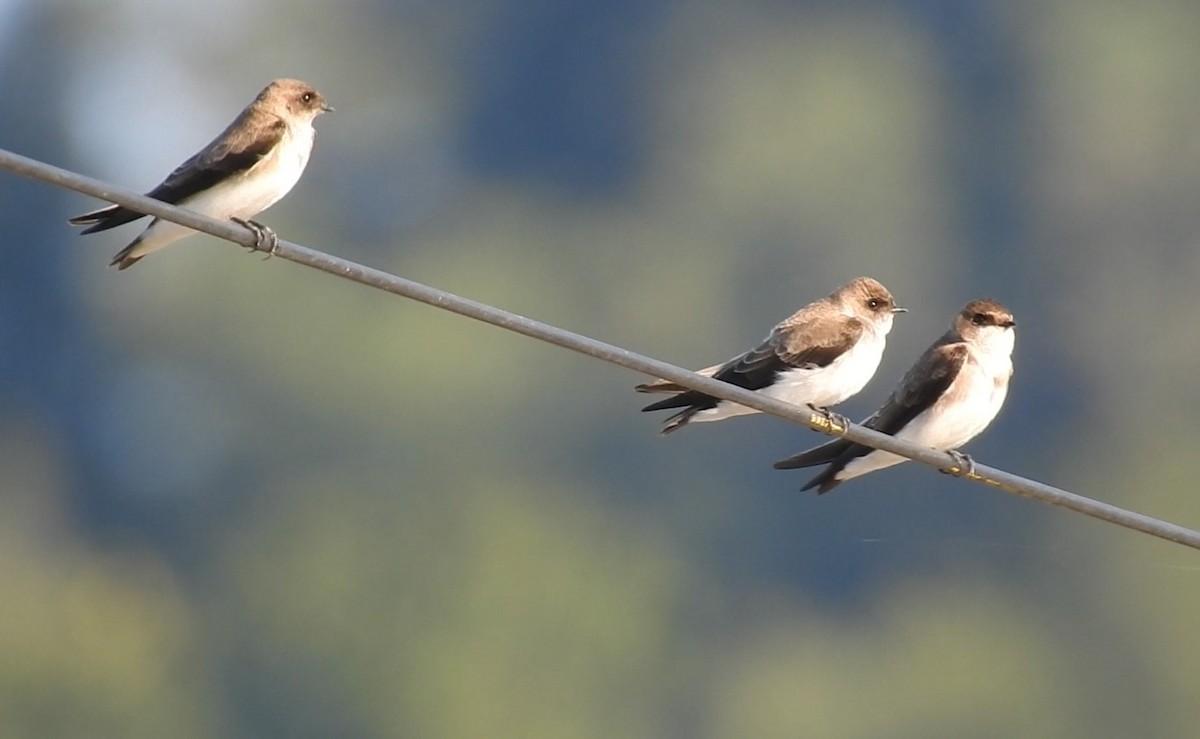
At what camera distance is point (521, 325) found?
24.7ft

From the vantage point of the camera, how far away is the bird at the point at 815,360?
10.6 metres

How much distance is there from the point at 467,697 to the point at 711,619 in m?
8.72

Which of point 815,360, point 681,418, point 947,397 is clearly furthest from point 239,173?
point 947,397

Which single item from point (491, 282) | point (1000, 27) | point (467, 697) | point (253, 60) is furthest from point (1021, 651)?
point (1000, 27)

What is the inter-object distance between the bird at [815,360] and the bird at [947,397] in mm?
187

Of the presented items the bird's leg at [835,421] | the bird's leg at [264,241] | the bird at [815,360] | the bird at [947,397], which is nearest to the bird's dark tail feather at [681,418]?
the bird at [815,360]

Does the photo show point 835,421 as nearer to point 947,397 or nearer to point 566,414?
point 947,397

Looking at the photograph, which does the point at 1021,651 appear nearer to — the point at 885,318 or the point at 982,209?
the point at 982,209

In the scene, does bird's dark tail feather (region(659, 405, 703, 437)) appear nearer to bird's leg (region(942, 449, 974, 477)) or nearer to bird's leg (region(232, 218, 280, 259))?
bird's leg (region(942, 449, 974, 477))

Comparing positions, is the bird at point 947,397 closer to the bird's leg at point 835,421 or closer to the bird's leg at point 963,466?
the bird's leg at point 835,421

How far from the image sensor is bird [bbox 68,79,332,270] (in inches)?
396

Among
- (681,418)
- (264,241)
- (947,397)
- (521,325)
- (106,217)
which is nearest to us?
(521,325)

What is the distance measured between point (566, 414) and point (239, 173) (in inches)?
1887

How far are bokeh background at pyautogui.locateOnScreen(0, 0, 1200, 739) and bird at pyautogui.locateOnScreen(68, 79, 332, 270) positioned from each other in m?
34.1
